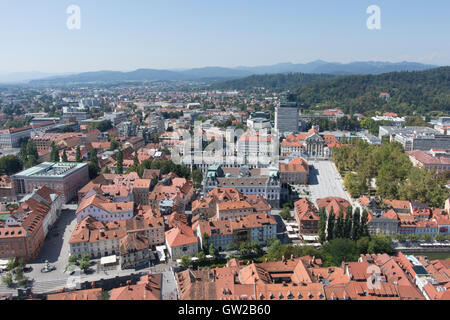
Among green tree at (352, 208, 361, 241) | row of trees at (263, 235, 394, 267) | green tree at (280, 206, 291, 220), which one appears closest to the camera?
row of trees at (263, 235, 394, 267)

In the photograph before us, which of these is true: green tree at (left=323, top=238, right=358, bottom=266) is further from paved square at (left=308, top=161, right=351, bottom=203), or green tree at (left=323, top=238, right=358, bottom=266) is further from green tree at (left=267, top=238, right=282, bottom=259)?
paved square at (left=308, top=161, right=351, bottom=203)

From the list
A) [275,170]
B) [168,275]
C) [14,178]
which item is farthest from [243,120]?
[168,275]

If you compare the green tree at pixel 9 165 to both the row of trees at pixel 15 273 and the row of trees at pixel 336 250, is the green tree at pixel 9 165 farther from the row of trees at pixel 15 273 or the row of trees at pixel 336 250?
the row of trees at pixel 336 250

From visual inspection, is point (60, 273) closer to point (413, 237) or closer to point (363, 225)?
point (363, 225)

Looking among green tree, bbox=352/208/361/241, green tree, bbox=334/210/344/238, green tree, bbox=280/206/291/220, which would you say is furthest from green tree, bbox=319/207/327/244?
green tree, bbox=280/206/291/220

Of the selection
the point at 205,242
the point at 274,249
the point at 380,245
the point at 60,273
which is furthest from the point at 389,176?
the point at 60,273
